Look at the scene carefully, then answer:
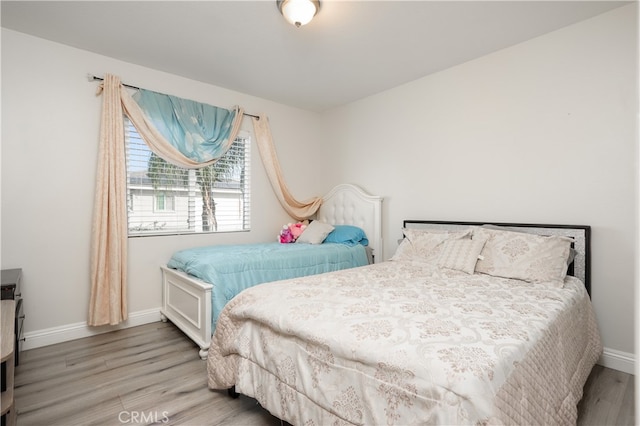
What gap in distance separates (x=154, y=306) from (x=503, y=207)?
10.8ft

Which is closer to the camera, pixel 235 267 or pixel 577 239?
pixel 577 239

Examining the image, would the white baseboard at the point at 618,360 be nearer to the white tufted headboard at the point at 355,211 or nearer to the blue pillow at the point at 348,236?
the white tufted headboard at the point at 355,211

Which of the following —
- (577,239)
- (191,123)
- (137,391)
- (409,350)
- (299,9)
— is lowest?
(137,391)

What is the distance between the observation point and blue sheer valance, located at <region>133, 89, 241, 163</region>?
2.96m

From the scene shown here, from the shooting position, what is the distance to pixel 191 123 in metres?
3.17

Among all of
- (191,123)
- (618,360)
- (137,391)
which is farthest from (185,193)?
(618,360)

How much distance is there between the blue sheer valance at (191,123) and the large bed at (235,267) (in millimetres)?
1041

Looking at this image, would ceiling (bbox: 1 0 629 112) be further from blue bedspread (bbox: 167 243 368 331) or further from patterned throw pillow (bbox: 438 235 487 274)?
blue bedspread (bbox: 167 243 368 331)

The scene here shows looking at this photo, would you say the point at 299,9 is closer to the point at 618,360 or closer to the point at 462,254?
the point at 462,254

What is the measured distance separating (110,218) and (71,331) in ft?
3.21

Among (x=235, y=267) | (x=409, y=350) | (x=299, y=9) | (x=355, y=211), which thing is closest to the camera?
(x=409, y=350)

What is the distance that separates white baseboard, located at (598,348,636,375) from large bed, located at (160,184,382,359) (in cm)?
193

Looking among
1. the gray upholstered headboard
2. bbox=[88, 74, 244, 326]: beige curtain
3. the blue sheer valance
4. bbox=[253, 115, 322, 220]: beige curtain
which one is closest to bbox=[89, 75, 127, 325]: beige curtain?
bbox=[88, 74, 244, 326]: beige curtain

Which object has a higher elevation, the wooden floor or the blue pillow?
the blue pillow
